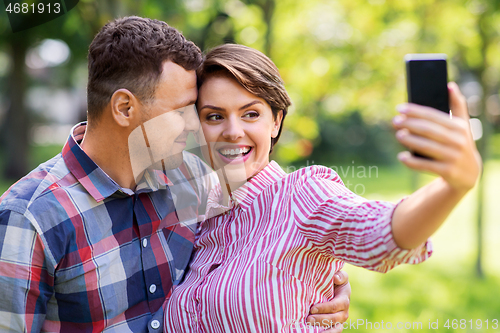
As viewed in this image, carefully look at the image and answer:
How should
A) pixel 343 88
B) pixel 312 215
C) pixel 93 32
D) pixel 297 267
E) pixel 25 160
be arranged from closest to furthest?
pixel 312 215 → pixel 297 267 → pixel 93 32 → pixel 343 88 → pixel 25 160

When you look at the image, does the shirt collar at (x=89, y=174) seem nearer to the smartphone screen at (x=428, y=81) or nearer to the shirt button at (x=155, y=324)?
the shirt button at (x=155, y=324)

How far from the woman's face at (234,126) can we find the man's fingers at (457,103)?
3.44 feet

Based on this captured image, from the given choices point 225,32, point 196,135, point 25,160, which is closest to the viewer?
point 196,135

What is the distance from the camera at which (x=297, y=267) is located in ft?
5.68

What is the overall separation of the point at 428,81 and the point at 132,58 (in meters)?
1.48

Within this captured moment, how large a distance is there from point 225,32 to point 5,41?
8946 millimetres

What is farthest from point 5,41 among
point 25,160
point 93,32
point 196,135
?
point 196,135

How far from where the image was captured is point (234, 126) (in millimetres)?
1972

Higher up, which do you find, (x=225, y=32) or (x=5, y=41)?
(x=5, y=41)

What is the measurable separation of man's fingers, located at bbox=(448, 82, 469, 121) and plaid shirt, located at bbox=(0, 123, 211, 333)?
4.86ft

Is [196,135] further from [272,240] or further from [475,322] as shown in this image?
[475,322]

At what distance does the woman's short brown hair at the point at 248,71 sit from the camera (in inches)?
77.9

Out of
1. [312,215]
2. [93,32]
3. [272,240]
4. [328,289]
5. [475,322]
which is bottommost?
[475,322]
